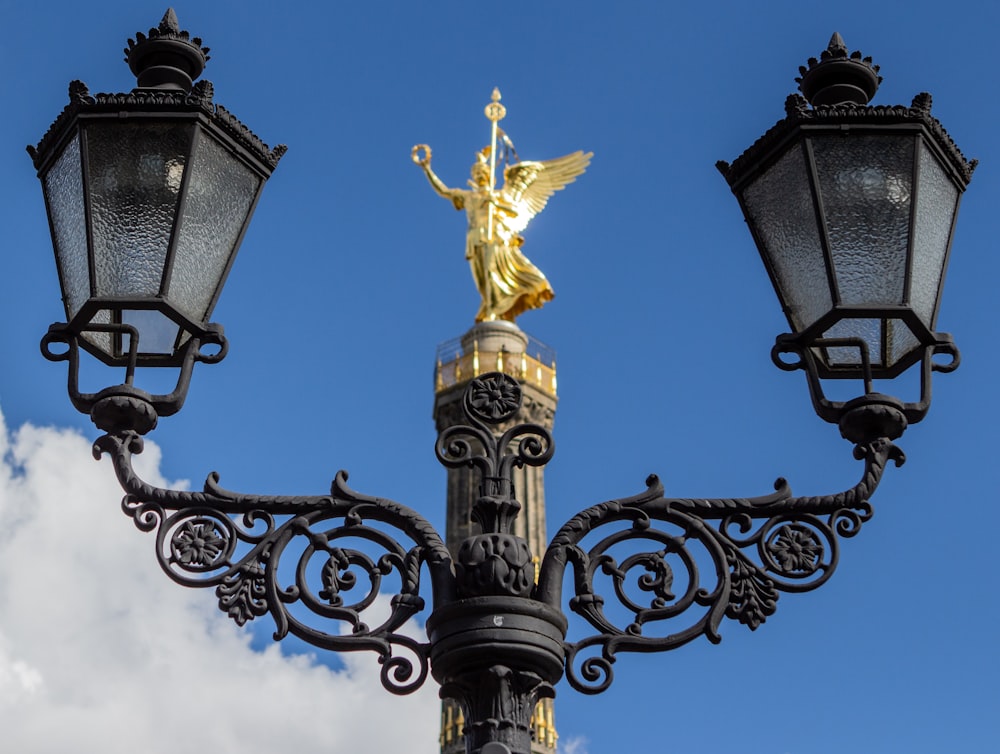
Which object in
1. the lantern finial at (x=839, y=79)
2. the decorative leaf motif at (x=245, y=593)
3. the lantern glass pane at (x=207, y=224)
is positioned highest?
the lantern finial at (x=839, y=79)

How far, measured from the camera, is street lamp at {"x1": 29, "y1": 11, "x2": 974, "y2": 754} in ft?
14.3

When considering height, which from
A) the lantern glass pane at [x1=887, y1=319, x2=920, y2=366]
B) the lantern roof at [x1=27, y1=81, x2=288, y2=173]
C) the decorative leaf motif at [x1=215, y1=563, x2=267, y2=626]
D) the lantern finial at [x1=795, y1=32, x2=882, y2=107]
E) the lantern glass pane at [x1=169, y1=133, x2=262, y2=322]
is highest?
the lantern finial at [x1=795, y1=32, x2=882, y2=107]

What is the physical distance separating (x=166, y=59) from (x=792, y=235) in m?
1.73

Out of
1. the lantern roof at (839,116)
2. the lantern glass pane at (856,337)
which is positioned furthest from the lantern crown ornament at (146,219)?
the lantern glass pane at (856,337)

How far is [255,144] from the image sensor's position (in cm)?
488

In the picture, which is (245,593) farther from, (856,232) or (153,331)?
(856,232)

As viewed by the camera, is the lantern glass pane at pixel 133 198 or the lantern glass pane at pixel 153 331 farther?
the lantern glass pane at pixel 153 331

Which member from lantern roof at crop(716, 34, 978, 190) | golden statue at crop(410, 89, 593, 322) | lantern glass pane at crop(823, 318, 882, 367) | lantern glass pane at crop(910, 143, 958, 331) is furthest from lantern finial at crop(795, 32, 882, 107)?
golden statue at crop(410, 89, 593, 322)

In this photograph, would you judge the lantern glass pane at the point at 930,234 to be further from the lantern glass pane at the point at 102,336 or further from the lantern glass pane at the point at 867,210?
the lantern glass pane at the point at 102,336

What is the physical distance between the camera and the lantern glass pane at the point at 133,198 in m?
4.60

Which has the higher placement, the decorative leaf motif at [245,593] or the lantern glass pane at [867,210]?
the lantern glass pane at [867,210]

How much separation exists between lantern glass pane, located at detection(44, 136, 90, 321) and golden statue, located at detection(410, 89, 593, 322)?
36052 mm

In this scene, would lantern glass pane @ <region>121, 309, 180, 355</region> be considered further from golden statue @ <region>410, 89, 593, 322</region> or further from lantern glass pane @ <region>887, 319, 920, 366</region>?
golden statue @ <region>410, 89, 593, 322</region>

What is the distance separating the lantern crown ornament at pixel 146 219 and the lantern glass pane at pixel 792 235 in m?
1.26
